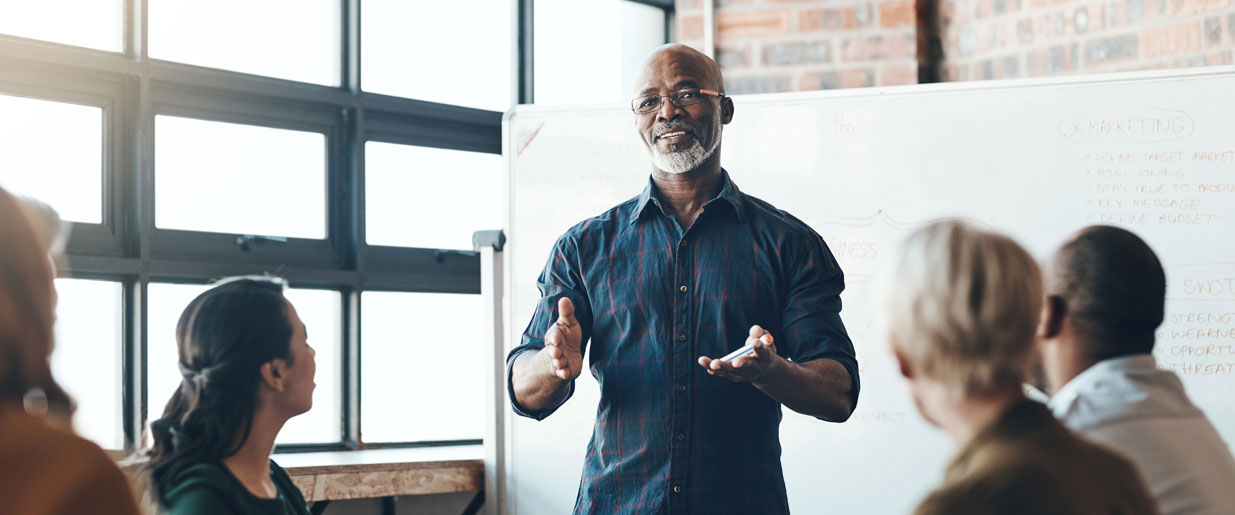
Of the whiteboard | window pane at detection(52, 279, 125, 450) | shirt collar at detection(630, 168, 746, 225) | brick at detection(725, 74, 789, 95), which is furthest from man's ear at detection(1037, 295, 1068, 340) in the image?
window pane at detection(52, 279, 125, 450)

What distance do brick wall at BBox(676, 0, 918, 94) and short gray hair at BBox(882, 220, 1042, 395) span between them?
2.80m

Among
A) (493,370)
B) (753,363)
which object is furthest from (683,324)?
(493,370)

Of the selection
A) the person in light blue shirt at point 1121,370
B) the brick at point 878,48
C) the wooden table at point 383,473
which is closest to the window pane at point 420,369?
the wooden table at point 383,473

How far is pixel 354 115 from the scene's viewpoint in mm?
3738

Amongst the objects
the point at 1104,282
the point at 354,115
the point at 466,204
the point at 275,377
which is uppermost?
the point at 354,115

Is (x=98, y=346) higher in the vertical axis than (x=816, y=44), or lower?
lower

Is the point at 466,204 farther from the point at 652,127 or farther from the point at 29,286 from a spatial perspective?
the point at 29,286

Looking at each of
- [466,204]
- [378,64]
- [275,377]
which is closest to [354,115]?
[378,64]

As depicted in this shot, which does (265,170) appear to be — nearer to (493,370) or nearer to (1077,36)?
(493,370)

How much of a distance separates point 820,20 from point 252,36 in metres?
1.85

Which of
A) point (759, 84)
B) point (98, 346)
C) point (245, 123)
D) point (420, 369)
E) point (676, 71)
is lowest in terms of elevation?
point (420, 369)

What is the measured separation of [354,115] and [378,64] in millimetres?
209

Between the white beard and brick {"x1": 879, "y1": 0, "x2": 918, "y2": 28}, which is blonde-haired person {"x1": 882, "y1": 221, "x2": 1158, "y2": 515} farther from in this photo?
brick {"x1": 879, "y1": 0, "x2": 918, "y2": 28}

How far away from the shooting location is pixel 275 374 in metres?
1.66
